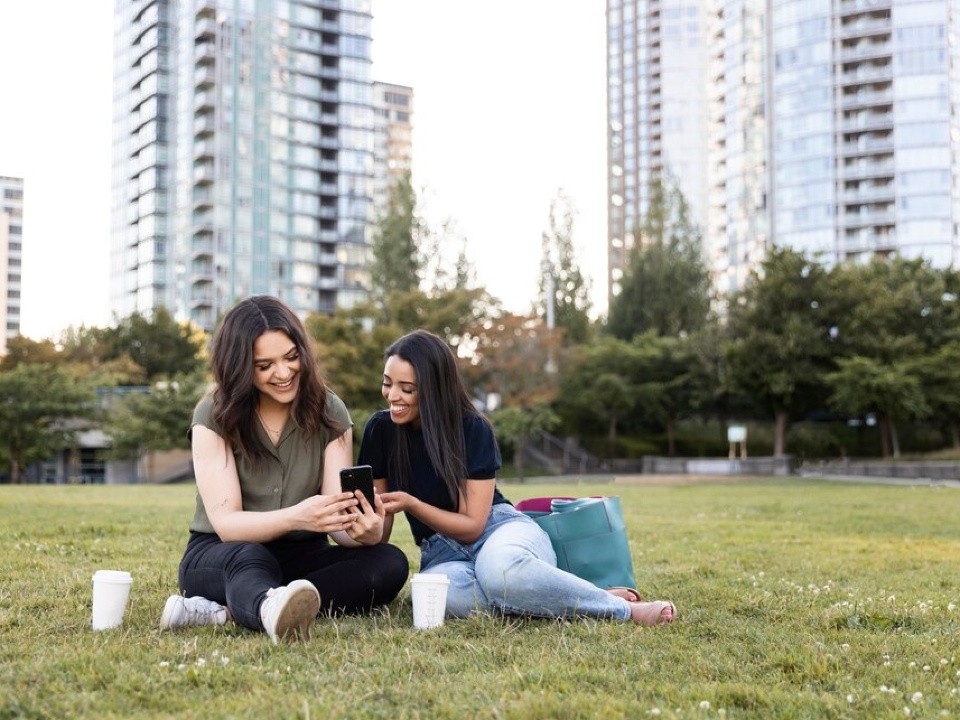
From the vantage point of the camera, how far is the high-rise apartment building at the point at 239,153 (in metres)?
75.4

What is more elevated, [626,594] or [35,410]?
[35,410]

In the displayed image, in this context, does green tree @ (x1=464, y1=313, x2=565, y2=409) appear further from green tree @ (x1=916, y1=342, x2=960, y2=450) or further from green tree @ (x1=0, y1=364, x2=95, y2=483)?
green tree @ (x1=0, y1=364, x2=95, y2=483)

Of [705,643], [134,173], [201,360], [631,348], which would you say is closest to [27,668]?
[705,643]

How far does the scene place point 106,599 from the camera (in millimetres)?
3998

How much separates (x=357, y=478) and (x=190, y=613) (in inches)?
32.4

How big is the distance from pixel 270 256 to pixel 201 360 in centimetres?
2537

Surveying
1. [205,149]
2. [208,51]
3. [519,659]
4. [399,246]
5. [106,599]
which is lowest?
[519,659]

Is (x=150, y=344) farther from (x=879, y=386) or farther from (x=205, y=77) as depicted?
(x=879, y=386)

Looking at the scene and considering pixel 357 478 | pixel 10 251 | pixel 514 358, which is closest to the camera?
pixel 357 478

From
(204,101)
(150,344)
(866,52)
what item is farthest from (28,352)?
(866,52)

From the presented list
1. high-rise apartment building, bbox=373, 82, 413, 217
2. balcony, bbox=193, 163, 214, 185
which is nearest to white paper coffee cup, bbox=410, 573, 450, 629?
balcony, bbox=193, 163, 214, 185

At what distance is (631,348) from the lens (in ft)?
134

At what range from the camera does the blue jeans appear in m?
4.20

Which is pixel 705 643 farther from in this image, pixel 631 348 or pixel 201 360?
pixel 201 360
